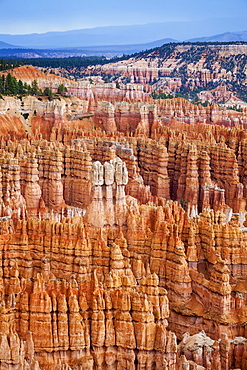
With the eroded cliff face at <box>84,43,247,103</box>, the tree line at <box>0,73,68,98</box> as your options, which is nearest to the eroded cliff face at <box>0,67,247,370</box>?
the tree line at <box>0,73,68,98</box>

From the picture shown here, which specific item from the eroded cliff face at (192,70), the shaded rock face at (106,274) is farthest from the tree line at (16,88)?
the eroded cliff face at (192,70)

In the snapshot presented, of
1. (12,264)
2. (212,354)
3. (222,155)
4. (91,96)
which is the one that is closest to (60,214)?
(12,264)

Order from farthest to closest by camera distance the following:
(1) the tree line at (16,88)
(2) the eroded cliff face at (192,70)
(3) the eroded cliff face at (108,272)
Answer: (2) the eroded cliff face at (192,70) → (1) the tree line at (16,88) → (3) the eroded cliff face at (108,272)

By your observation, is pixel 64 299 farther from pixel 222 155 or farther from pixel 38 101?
pixel 38 101

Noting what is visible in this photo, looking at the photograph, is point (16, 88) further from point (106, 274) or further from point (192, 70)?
point (192, 70)

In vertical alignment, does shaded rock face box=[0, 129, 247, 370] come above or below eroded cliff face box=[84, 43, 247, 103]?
below

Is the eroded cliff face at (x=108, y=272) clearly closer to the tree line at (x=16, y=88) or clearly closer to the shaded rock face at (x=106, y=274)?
the shaded rock face at (x=106, y=274)

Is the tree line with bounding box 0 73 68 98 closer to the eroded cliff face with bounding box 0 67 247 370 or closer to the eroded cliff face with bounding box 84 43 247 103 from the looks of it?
the eroded cliff face with bounding box 0 67 247 370

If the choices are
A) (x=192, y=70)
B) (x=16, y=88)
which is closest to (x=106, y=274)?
(x=16, y=88)
